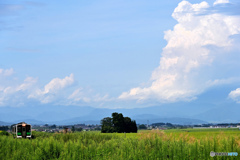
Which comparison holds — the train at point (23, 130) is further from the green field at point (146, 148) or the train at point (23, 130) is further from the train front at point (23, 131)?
the green field at point (146, 148)

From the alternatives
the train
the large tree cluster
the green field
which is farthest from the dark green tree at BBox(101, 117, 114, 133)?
the green field

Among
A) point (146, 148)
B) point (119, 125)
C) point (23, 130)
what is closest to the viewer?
point (146, 148)

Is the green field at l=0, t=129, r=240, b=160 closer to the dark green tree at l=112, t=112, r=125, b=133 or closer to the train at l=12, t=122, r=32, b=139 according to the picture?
the train at l=12, t=122, r=32, b=139

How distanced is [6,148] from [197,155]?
13.3m

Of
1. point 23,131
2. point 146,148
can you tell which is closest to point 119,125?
point 23,131

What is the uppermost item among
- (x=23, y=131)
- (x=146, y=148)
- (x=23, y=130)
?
(x=23, y=130)

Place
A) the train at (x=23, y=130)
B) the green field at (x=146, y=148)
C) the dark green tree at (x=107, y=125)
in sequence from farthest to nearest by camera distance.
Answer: the dark green tree at (x=107, y=125), the train at (x=23, y=130), the green field at (x=146, y=148)

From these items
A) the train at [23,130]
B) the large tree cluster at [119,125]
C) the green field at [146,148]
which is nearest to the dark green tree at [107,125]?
the large tree cluster at [119,125]

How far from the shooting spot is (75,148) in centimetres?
1802

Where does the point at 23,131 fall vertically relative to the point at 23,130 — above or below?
below

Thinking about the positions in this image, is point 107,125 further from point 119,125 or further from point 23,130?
point 23,130

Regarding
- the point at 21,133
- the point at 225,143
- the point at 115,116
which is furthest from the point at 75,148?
the point at 115,116

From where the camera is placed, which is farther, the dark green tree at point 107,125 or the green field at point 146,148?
the dark green tree at point 107,125

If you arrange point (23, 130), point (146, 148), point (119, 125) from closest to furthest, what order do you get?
1. point (146, 148)
2. point (23, 130)
3. point (119, 125)
